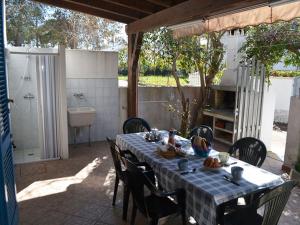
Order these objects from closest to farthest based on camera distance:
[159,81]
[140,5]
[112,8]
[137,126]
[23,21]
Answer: [140,5], [137,126], [112,8], [159,81], [23,21]

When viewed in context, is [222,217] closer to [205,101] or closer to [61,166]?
[61,166]

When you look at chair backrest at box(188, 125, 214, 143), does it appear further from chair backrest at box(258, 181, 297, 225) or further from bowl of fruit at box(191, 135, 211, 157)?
chair backrest at box(258, 181, 297, 225)

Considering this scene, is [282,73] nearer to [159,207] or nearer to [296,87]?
[296,87]

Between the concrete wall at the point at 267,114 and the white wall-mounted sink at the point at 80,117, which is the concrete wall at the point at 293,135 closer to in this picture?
the concrete wall at the point at 267,114

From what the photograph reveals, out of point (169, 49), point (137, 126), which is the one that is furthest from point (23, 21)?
point (137, 126)

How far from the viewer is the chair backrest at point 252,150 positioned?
290cm

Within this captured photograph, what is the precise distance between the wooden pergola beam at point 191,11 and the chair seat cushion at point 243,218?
203 centimetres

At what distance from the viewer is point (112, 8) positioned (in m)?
4.50

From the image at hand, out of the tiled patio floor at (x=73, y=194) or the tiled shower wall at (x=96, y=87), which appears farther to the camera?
the tiled shower wall at (x=96, y=87)

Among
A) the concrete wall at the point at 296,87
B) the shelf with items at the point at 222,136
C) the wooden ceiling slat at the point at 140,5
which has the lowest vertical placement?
the shelf with items at the point at 222,136

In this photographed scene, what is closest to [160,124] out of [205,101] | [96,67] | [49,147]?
[205,101]

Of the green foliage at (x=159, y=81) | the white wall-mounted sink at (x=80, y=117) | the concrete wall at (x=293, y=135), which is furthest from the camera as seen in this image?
the green foliage at (x=159, y=81)

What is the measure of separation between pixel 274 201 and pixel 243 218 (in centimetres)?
41

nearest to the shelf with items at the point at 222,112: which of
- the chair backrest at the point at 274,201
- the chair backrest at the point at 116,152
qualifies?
the chair backrest at the point at 116,152
